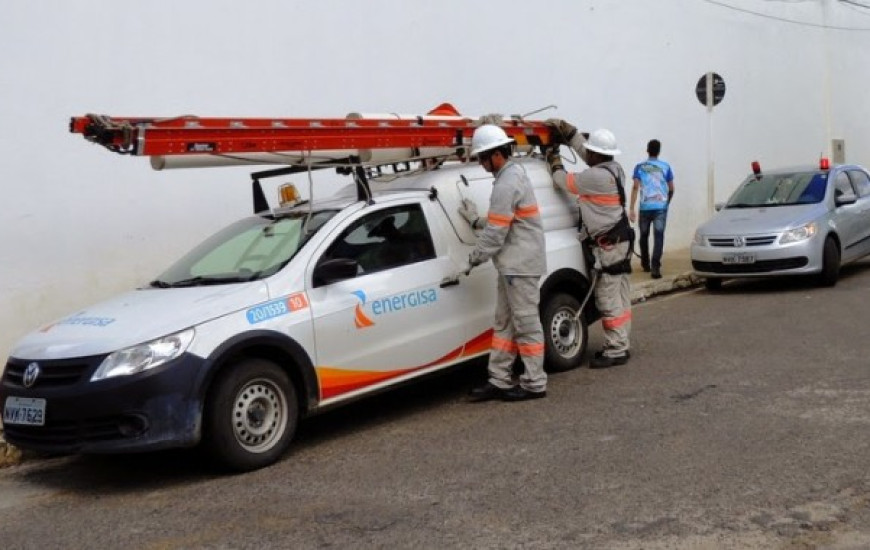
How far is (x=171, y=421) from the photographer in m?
5.19

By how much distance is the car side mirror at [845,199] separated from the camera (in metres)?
11.9

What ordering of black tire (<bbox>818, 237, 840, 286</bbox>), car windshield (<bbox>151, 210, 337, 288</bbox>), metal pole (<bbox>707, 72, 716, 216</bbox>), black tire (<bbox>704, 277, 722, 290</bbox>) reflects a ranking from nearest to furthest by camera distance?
1. car windshield (<bbox>151, 210, 337, 288</bbox>)
2. black tire (<bbox>818, 237, 840, 286</bbox>)
3. black tire (<bbox>704, 277, 722, 290</bbox>)
4. metal pole (<bbox>707, 72, 716, 216</bbox>)

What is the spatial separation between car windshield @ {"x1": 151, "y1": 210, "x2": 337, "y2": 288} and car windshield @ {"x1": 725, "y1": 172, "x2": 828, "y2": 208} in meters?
7.64

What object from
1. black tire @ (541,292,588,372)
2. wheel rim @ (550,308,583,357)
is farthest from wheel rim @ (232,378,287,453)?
wheel rim @ (550,308,583,357)

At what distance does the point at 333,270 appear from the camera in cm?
595

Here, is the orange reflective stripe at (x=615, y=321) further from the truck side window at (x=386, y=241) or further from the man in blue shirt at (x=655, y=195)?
the man in blue shirt at (x=655, y=195)

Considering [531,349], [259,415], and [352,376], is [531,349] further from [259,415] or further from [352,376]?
[259,415]

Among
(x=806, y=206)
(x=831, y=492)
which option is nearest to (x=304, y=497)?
(x=831, y=492)

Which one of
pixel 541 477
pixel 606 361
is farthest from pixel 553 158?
pixel 541 477

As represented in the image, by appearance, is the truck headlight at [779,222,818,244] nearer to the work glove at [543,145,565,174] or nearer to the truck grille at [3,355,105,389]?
the work glove at [543,145,565,174]

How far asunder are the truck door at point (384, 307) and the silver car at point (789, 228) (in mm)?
5794

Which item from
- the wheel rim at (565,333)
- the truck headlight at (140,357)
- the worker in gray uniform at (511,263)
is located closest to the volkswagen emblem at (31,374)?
the truck headlight at (140,357)

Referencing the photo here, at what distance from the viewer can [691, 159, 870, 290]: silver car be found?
11.2 m

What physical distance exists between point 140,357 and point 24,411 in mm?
825
